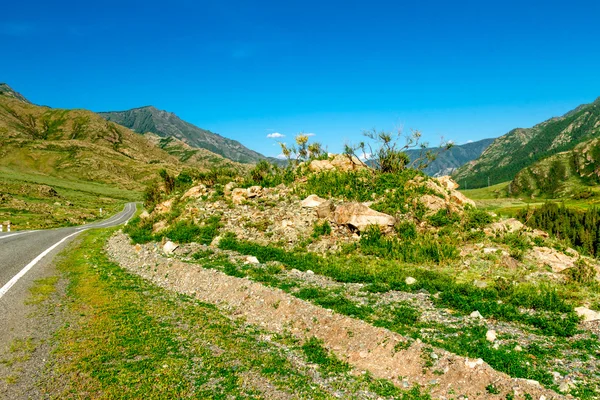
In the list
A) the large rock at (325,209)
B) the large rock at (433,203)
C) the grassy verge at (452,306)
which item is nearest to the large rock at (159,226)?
the grassy verge at (452,306)

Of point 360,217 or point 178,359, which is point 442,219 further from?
point 178,359

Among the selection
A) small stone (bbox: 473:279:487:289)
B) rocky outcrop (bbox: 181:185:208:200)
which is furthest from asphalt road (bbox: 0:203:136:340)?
small stone (bbox: 473:279:487:289)

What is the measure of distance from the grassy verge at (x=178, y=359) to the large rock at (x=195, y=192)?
1813cm

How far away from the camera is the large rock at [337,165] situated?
105 ft

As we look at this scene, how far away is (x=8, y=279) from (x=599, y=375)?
20.2 m

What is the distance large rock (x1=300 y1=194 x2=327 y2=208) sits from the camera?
2536 centimetres

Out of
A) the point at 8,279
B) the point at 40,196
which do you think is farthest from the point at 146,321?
the point at 40,196

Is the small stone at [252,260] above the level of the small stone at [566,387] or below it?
Result: above

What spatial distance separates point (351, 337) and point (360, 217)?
13257mm

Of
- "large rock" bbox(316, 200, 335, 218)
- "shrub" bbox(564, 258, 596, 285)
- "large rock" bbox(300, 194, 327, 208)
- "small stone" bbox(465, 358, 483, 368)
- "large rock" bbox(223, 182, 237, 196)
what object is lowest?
"shrub" bbox(564, 258, 596, 285)

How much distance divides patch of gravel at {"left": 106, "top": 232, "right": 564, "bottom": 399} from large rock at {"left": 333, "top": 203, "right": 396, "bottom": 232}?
1011 centimetres

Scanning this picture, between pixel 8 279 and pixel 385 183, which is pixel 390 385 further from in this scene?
pixel 385 183

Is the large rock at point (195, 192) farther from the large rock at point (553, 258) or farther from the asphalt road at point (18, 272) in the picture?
the large rock at point (553, 258)

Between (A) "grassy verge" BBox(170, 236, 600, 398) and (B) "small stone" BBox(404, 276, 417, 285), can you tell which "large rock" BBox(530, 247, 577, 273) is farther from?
(B) "small stone" BBox(404, 276, 417, 285)
